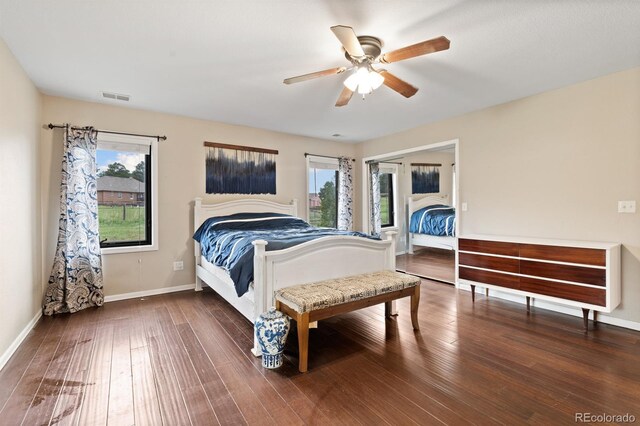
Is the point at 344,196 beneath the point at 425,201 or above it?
above

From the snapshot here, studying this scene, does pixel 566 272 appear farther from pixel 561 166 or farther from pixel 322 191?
pixel 322 191

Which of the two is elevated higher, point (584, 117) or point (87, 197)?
point (584, 117)

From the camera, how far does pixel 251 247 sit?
274cm

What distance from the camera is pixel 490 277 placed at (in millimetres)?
3621

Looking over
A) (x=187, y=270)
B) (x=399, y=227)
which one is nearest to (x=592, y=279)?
(x=399, y=227)

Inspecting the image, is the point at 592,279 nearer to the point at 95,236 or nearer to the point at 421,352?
the point at 421,352

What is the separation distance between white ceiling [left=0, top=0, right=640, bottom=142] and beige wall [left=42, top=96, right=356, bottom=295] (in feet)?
1.01

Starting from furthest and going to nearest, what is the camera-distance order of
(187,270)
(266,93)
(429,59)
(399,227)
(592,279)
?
1. (399,227)
2. (187,270)
3. (266,93)
4. (592,279)
5. (429,59)

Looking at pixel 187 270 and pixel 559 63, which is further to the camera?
pixel 187 270

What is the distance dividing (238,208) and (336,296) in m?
2.82

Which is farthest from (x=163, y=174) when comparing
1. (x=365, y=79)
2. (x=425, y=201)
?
(x=425, y=201)

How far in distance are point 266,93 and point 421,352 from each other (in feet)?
10.0

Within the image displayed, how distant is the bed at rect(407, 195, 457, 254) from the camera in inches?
189

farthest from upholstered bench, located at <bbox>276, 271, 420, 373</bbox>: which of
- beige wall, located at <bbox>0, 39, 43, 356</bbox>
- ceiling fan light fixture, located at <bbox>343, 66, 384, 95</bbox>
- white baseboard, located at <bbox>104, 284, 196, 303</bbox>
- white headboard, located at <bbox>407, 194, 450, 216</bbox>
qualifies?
white baseboard, located at <bbox>104, 284, 196, 303</bbox>
